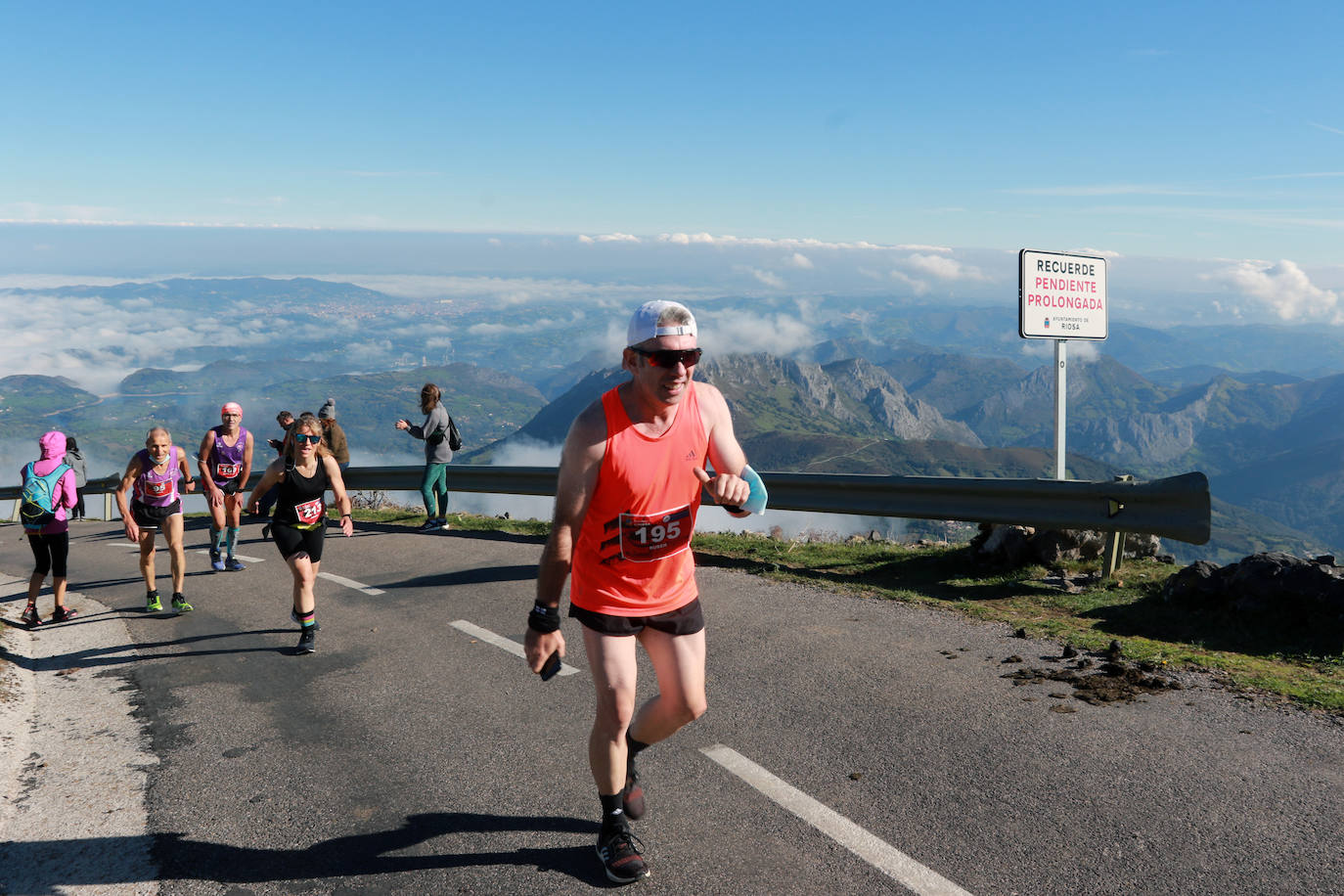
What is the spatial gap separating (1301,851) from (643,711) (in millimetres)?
2451

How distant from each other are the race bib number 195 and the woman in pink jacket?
7.37m

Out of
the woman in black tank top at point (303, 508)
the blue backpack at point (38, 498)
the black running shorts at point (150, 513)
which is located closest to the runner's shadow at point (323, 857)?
the woman in black tank top at point (303, 508)

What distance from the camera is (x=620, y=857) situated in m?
3.28

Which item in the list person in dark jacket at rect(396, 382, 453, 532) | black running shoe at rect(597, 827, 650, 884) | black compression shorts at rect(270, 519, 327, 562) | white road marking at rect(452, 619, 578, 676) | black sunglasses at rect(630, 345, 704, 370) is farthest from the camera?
person in dark jacket at rect(396, 382, 453, 532)

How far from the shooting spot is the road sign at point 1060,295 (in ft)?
30.3

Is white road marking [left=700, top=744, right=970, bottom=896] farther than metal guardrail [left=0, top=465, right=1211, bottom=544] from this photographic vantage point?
No

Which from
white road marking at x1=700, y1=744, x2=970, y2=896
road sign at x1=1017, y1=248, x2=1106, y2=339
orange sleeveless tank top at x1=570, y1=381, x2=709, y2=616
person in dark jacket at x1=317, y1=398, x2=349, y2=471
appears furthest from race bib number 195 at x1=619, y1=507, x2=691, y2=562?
person in dark jacket at x1=317, y1=398, x2=349, y2=471

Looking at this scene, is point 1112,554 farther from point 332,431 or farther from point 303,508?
point 332,431

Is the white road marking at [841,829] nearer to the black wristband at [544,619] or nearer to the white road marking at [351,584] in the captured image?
the black wristband at [544,619]

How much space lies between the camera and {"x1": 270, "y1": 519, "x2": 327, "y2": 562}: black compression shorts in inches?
273

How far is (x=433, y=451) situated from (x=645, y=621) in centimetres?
1080

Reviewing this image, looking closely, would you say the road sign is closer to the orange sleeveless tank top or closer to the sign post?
the sign post

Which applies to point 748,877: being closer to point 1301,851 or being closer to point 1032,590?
point 1301,851

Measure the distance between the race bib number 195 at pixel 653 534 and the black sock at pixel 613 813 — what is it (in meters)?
0.93
